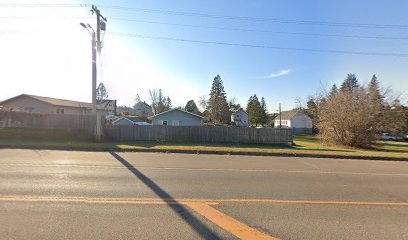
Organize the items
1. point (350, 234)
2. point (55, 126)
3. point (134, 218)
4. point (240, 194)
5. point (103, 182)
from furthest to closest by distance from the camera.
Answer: point (55, 126) < point (103, 182) < point (240, 194) < point (134, 218) < point (350, 234)

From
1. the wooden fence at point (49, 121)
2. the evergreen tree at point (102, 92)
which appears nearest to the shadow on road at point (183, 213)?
the wooden fence at point (49, 121)

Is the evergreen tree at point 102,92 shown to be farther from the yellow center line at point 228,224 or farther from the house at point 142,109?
the yellow center line at point 228,224

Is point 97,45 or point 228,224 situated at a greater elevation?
point 97,45

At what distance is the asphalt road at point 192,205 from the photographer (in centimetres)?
447

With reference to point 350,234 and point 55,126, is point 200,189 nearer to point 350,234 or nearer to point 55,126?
point 350,234

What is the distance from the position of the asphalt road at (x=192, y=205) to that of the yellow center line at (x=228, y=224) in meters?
0.02

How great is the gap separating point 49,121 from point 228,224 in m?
24.3

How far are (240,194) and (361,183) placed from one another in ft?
14.3

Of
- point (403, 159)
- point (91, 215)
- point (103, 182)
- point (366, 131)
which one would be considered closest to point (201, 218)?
point (91, 215)

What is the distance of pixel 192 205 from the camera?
574cm

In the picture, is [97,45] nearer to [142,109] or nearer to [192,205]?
[192,205]

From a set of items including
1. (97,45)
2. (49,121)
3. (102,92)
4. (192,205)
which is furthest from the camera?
(102,92)

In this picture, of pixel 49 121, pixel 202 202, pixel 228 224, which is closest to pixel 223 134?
pixel 49 121

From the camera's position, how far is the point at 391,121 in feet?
89.9
